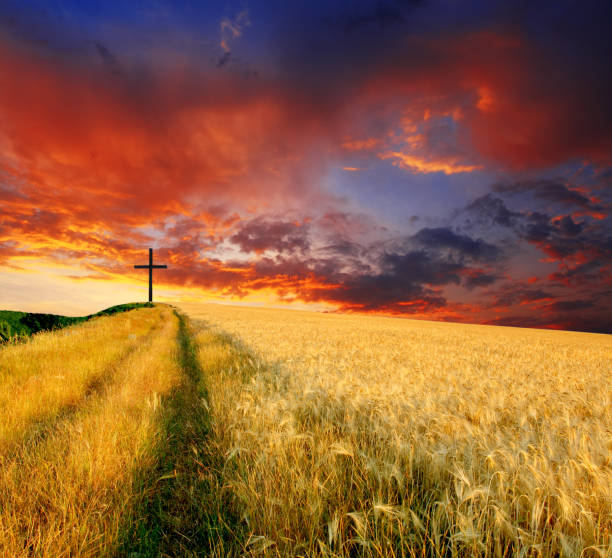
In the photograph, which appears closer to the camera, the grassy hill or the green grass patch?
the green grass patch

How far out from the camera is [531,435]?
338 cm

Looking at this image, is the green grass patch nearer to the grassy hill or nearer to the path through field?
the path through field

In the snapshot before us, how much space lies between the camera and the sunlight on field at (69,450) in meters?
2.40

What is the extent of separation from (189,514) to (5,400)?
4952 mm

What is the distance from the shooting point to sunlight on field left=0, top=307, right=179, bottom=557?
2404 millimetres

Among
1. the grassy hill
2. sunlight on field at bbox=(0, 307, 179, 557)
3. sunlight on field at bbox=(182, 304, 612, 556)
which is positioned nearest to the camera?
sunlight on field at bbox=(182, 304, 612, 556)

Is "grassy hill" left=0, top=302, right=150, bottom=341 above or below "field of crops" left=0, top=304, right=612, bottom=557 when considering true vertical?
above

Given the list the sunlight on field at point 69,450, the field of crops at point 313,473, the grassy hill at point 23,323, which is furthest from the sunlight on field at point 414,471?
the grassy hill at point 23,323

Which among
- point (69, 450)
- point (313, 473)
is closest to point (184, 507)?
point (313, 473)

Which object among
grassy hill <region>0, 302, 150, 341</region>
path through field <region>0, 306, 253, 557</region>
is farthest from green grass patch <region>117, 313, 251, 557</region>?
grassy hill <region>0, 302, 150, 341</region>

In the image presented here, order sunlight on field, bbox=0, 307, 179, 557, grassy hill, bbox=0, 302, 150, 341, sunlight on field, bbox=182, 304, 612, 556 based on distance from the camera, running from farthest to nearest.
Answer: grassy hill, bbox=0, 302, 150, 341 < sunlight on field, bbox=0, 307, 179, 557 < sunlight on field, bbox=182, 304, 612, 556

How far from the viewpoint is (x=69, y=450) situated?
3.52 m

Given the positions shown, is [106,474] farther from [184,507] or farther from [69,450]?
[184,507]

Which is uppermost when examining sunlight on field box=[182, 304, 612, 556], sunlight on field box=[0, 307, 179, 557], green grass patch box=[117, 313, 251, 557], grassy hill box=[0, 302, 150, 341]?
grassy hill box=[0, 302, 150, 341]
